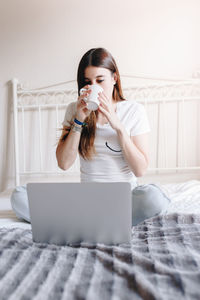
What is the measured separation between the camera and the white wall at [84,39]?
1.90 m

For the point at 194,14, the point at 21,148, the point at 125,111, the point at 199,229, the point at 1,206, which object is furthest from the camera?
the point at 21,148

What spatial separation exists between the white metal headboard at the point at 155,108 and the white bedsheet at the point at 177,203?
32 cm

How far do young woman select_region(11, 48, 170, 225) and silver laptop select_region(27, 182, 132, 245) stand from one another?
395 mm

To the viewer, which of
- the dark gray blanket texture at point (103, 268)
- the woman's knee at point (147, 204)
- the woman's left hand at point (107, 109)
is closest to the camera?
the dark gray blanket texture at point (103, 268)

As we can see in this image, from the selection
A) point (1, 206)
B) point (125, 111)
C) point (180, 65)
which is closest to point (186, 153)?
point (180, 65)

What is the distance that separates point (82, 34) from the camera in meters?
1.97

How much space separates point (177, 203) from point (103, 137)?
440 mm

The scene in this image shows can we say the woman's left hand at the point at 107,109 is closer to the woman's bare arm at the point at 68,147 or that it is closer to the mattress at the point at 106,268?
the woman's bare arm at the point at 68,147

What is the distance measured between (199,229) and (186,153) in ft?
3.84

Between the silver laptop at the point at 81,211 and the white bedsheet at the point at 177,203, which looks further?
the white bedsheet at the point at 177,203

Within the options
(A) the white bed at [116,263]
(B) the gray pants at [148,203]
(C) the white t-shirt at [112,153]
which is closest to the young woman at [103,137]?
(C) the white t-shirt at [112,153]

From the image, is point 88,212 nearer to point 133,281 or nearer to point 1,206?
point 133,281

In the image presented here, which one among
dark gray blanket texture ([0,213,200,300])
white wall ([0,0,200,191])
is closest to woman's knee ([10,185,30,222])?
dark gray blanket texture ([0,213,200,300])

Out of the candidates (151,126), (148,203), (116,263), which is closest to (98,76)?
(148,203)
